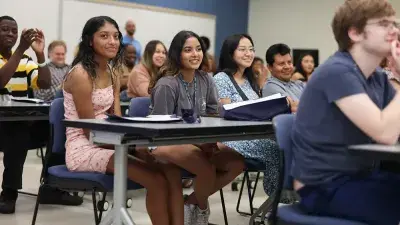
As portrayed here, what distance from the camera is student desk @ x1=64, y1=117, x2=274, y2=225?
2.33 metres

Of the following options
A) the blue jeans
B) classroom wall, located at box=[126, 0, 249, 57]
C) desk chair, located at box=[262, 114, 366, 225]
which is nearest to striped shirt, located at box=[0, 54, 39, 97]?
desk chair, located at box=[262, 114, 366, 225]

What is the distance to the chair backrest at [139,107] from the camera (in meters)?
3.51

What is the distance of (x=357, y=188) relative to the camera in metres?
1.91

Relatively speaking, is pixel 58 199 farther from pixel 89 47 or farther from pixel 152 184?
pixel 152 184

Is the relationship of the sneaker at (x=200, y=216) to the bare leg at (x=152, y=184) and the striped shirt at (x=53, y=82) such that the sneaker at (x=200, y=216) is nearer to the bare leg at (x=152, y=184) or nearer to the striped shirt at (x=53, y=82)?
the bare leg at (x=152, y=184)

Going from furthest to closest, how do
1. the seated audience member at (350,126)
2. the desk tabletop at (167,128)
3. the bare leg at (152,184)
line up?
the bare leg at (152,184), the desk tabletop at (167,128), the seated audience member at (350,126)

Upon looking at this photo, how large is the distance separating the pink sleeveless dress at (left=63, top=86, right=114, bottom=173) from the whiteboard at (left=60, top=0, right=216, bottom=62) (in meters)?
5.15

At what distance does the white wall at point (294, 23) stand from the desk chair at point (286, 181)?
26.5 feet

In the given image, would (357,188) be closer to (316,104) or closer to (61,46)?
(316,104)

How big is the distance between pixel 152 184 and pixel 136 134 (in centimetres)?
53

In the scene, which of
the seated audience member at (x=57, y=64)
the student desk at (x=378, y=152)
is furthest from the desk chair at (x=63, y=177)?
Answer: the seated audience member at (x=57, y=64)

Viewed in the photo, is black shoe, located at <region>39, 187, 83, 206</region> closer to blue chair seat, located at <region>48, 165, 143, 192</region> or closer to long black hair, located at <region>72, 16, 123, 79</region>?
blue chair seat, located at <region>48, 165, 143, 192</region>

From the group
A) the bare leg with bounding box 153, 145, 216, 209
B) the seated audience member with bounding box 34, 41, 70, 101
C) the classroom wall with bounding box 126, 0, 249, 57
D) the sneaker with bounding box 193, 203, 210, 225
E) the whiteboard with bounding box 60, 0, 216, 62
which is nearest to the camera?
the bare leg with bounding box 153, 145, 216, 209

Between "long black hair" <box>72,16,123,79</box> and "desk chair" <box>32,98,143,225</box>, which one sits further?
"long black hair" <box>72,16,123,79</box>
